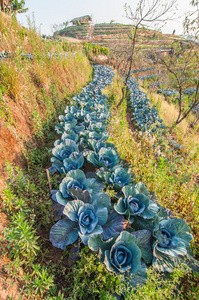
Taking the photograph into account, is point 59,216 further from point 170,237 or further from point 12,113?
point 12,113

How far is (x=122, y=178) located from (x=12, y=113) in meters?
2.24

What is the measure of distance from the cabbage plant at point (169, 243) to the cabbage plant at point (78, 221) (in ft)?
1.42

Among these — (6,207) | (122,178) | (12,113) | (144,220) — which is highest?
(12,113)

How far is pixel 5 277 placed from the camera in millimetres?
1151

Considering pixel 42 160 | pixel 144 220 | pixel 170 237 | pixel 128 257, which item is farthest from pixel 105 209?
pixel 42 160

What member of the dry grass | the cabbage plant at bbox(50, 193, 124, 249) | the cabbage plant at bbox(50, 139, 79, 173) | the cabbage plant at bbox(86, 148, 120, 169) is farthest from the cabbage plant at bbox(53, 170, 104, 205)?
the dry grass

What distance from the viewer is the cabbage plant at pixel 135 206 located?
1.50m

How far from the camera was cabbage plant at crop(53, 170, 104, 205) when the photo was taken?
1.52 m

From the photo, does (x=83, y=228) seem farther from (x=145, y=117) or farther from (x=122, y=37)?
(x=122, y=37)

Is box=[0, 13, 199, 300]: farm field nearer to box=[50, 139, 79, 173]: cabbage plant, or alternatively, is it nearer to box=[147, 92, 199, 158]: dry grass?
box=[50, 139, 79, 173]: cabbage plant

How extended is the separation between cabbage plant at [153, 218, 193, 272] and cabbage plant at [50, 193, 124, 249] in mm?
433

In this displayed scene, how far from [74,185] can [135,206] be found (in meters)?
0.71

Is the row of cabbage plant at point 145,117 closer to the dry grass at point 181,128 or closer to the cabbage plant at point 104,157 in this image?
the dry grass at point 181,128

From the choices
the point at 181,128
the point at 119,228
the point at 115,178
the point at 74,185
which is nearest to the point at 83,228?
the point at 119,228
